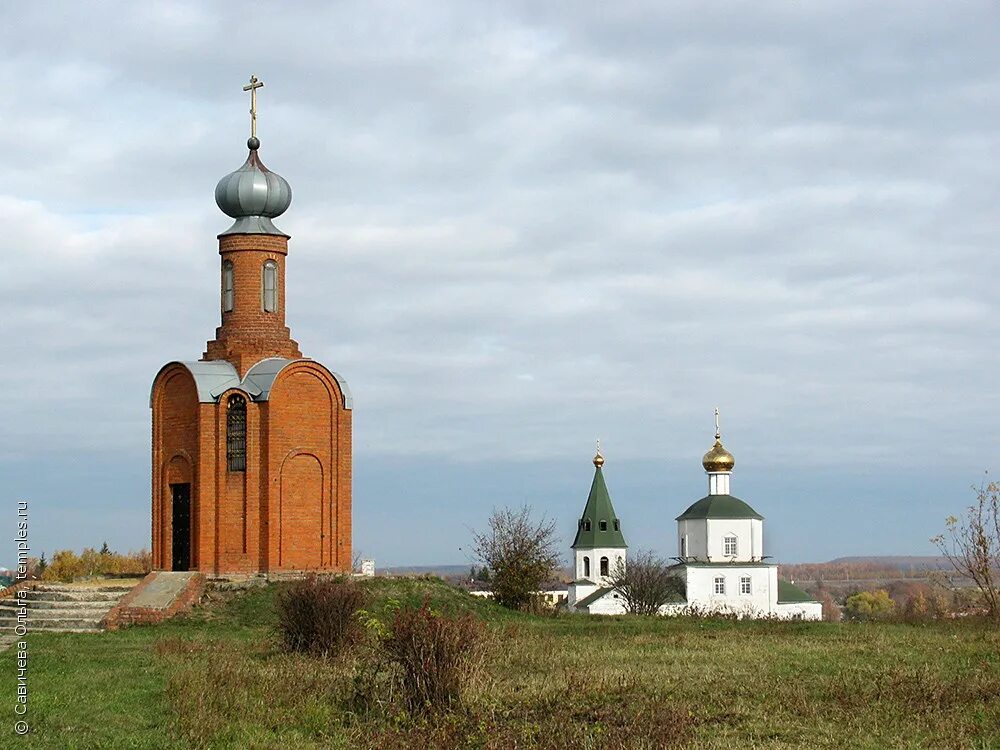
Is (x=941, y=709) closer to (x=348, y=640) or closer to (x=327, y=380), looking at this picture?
(x=348, y=640)

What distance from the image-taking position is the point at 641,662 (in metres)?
16.1

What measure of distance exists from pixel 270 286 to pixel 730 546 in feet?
135

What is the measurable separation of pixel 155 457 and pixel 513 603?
28.0 feet

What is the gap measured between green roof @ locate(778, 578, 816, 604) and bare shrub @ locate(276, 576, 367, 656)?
50766 mm

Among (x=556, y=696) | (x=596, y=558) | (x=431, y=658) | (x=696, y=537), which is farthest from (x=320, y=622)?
(x=596, y=558)

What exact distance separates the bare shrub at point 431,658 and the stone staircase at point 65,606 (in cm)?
1105

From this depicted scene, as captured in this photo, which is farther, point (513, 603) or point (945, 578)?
point (513, 603)

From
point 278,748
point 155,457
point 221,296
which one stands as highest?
point 221,296

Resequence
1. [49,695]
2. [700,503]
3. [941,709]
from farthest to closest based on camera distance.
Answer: [700,503] < [49,695] < [941,709]

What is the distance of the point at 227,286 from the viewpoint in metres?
27.9

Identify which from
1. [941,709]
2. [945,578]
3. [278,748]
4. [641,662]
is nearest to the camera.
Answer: [278,748]

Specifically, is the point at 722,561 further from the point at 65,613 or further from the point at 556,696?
the point at 556,696

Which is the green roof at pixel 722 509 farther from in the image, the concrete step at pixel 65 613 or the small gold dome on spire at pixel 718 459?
the concrete step at pixel 65 613

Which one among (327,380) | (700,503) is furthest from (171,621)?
(700,503)
